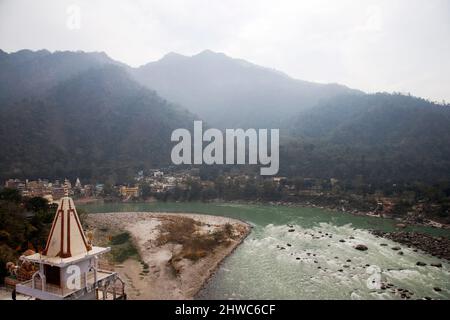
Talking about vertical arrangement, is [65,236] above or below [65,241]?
above

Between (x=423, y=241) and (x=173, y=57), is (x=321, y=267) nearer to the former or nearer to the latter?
(x=423, y=241)

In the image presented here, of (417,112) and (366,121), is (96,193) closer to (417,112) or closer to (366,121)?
(366,121)

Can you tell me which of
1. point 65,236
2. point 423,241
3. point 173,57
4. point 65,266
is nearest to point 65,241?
point 65,236

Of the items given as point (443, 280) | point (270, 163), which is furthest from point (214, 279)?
point (270, 163)

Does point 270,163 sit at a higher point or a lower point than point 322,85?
lower

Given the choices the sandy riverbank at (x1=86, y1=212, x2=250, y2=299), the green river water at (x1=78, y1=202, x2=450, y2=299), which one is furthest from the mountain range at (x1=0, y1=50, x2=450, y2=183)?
the sandy riverbank at (x1=86, y1=212, x2=250, y2=299)

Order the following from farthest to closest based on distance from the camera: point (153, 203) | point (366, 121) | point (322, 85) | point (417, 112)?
point (322, 85) < point (366, 121) < point (417, 112) < point (153, 203)
